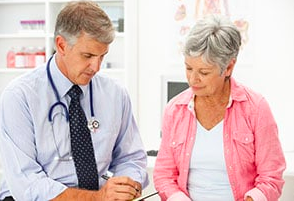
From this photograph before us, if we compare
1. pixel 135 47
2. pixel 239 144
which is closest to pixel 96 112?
pixel 239 144

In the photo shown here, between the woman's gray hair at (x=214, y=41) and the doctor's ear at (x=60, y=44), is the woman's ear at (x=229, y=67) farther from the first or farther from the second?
the doctor's ear at (x=60, y=44)

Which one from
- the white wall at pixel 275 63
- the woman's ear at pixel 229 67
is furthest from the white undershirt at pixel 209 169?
the white wall at pixel 275 63

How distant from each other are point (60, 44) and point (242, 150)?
731 millimetres

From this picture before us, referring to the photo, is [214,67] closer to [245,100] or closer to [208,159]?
[245,100]

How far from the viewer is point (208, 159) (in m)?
1.81

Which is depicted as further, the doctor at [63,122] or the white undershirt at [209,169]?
the white undershirt at [209,169]

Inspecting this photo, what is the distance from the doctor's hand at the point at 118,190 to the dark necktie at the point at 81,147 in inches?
3.4

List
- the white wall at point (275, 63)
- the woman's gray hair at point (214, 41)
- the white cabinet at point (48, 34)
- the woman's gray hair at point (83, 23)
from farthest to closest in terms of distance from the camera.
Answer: the white cabinet at point (48, 34), the white wall at point (275, 63), the woman's gray hair at point (214, 41), the woman's gray hair at point (83, 23)

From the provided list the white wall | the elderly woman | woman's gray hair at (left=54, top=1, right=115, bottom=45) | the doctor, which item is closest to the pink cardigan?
the elderly woman

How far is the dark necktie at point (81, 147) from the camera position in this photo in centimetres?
176

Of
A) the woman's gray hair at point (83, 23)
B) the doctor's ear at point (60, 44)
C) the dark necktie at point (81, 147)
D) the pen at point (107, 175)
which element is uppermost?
the woman's gray hair at point (83, 23)

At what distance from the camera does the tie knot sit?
1791 mm

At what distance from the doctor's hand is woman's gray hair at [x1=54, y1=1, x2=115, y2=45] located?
0.46 meters

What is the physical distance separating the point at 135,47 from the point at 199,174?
2205mm
